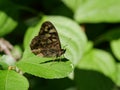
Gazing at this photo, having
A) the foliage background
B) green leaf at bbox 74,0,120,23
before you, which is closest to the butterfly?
the foliage background

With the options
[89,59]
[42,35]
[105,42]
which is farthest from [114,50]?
[42,35]

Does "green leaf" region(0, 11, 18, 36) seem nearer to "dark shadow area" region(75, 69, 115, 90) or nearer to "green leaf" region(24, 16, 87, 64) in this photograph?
"green leaf" region(24, 16, 87, 64)

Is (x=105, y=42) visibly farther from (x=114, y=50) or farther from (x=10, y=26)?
(x=10, y=26)

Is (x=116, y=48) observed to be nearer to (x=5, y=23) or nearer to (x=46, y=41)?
(x=5, y=23)

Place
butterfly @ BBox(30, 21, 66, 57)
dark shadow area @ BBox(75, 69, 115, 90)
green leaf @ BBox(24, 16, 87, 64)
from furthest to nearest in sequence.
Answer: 1. dark shadow area @ BBox(75, 69, 115, 90)
2. green leaf @ BBox(24, 16, 87, 64)
3. butterfly @ BBox(30, 21, 66, 57)

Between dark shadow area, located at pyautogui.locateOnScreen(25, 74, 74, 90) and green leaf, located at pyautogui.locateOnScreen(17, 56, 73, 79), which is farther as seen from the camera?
dark shadow area, located at pyautogui.locateOnScreen(25, 74, 74, 90)

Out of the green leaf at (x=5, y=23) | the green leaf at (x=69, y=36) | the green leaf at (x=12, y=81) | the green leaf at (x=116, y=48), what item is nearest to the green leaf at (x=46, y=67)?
the green leaf at (x=12, y=81)

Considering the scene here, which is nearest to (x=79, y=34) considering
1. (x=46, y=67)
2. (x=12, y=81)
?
(x=46, y=67)
